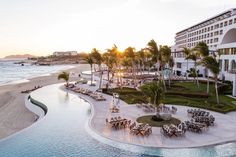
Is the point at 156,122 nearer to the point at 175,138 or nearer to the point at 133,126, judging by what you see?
the point at 133,126

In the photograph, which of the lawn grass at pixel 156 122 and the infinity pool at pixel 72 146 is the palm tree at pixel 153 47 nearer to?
the lawn grass at pixel 156 122

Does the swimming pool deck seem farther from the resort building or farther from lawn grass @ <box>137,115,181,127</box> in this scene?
the resort building

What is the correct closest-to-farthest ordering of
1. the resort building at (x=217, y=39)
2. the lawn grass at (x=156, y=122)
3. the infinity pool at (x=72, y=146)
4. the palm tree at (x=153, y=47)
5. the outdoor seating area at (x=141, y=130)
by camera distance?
the infinity pool at (x=72, y=146), the outdoor seating area at (x=141, y=130), the lawn grass at (x=156, y=122), the palm tree at (x=153, y=47), the resort building at (x=217, y=39)

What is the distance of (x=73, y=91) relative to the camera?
45094mm

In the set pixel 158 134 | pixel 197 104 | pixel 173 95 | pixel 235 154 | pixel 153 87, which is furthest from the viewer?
pixel 173 95

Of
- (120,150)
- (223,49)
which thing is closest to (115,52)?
(223,49)

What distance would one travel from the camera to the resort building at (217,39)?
163ft

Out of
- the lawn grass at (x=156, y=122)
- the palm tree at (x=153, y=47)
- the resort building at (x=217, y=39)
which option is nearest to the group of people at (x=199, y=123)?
the lawn grass at (x=156, y=122)

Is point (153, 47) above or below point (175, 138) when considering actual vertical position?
above

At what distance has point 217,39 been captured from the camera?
81812mm

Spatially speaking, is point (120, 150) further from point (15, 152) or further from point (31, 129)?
point (31, 129)

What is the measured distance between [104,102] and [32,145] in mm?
16151

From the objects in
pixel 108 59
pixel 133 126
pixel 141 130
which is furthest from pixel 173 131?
pixel 108 59

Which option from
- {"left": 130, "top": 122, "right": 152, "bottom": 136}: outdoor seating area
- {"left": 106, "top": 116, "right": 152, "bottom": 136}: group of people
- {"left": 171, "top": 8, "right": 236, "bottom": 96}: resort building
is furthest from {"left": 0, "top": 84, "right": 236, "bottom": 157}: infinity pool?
{"left": 171, "top": 8, "right": 236, "bottom": 96}: resort building
